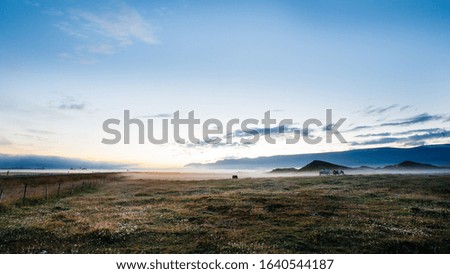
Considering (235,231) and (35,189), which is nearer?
(235,231)

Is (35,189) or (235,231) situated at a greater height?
(235,231)

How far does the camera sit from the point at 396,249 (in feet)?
49.5

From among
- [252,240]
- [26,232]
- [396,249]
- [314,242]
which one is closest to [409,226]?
[396,249]

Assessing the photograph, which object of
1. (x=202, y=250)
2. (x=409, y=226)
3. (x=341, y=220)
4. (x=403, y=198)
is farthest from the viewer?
(x=403, y=198)

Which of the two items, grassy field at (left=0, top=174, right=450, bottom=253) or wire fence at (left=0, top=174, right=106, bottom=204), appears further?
wire fence at (left=0, top=174, right=106, bottom=204)

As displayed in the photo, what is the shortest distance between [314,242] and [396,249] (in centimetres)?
391

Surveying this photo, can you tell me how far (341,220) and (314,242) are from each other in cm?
701

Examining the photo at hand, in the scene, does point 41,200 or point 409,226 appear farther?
point 41,200

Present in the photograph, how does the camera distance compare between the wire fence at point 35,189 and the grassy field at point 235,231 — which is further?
the wire fence at point 35,189
